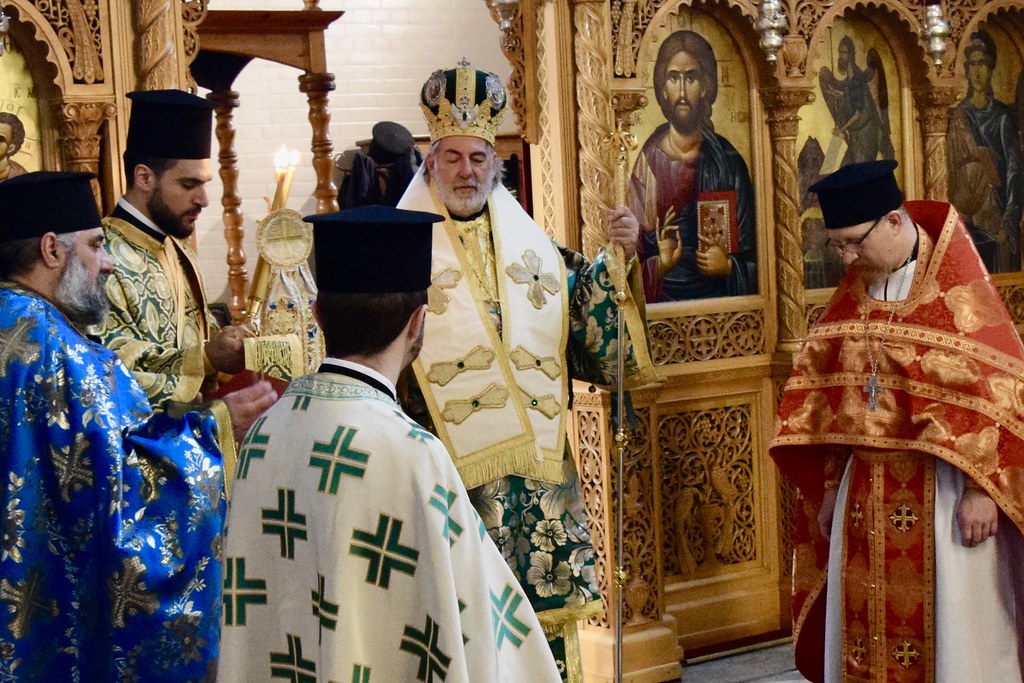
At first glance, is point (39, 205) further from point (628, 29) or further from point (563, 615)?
point (628, 29)

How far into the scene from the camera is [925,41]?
6250 mm

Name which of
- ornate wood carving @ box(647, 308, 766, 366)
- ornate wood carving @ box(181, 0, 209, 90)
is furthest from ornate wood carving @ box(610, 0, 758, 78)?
ornate wood carving @ box(181, 0, 209, 90)

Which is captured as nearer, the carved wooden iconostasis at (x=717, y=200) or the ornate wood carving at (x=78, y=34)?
the ornate wood carving at (x=78, y=34)

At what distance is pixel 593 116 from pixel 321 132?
9.97ft

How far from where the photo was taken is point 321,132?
8.02 metres

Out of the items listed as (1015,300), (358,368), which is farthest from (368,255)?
(1015,300)

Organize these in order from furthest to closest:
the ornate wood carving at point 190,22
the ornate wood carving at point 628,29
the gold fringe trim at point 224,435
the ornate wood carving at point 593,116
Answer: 1. the ornate wood carving at point 628,29
2. the ornate wood carving at point 593,116
3. the ornate wood carving at point 190,22
4. the gold fringe trim at point 224,435

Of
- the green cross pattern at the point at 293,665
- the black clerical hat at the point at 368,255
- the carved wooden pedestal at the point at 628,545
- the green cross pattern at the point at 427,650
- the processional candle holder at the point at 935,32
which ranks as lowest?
the carved wooden pedestal at the point at 628,545

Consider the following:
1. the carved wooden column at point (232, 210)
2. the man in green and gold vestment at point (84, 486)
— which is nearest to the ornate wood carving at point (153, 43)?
the man in green and gold vestment at point (84, 486)

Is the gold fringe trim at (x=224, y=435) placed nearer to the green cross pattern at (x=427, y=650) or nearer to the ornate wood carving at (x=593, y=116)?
the green cross pattern at (x=427, y=650)

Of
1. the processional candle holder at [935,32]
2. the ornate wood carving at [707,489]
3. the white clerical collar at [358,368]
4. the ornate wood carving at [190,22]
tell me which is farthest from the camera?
the processional candle holder at [935,32]

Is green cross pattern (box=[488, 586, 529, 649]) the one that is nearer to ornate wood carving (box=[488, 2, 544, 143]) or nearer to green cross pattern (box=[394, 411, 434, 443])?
green cross pattern (box=[394, 411, 434, 443])

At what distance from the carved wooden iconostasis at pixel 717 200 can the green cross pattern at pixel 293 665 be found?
3009 mm

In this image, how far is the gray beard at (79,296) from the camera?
3.29 m
